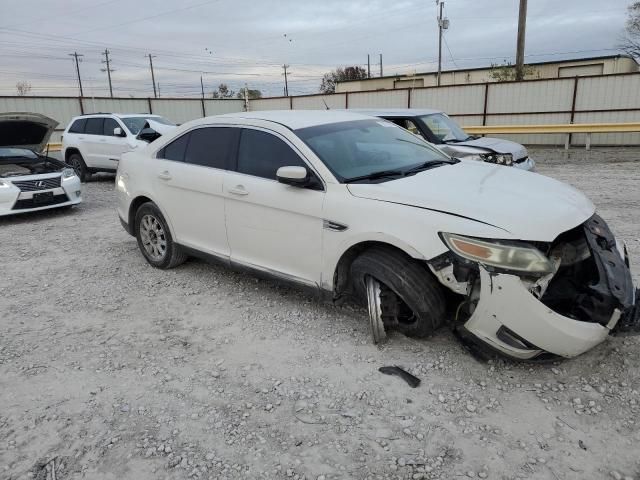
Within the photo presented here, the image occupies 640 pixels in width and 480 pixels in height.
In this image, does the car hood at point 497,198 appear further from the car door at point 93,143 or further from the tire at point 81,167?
the tire at point 81,167

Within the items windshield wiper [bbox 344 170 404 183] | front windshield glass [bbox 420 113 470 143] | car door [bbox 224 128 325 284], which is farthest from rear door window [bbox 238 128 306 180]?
front windshield glass [bbox 420 113 470 143]

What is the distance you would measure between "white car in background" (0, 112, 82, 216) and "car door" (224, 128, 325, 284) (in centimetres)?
542

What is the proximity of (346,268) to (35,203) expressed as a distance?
673 centimetres

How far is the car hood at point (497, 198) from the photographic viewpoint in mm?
2971

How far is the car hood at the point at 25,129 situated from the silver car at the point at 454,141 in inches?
225

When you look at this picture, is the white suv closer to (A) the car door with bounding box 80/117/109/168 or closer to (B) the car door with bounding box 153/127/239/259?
(A) the car door with bounding box 80/117/109/168

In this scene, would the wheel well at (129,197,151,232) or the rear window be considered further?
the rear window

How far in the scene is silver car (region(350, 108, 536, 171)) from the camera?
8.11m

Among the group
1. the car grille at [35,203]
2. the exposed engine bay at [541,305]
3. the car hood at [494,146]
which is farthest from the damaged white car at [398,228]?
the car grille at [35,203]

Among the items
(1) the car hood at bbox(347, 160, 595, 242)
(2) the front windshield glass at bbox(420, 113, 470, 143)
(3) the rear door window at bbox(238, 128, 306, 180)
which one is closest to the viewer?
(1) the car hood at bbox(347, 160, 595, 242)

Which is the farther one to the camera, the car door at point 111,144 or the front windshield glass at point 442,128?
the car door at point 111,144

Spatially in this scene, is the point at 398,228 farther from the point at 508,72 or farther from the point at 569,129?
the point at 508,72

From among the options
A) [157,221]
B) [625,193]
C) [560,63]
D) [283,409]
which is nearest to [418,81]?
[560,63]

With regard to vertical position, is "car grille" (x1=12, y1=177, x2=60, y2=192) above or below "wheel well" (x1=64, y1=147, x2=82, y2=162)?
below
